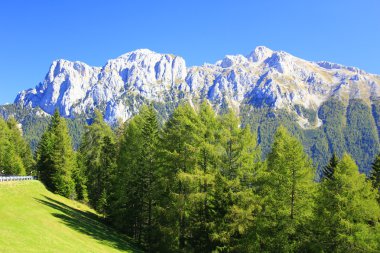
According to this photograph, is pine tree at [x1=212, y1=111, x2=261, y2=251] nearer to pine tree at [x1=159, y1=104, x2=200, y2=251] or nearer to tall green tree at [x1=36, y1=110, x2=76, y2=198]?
pine tree at [x1=159, y1=104, x2=200, y2=251]

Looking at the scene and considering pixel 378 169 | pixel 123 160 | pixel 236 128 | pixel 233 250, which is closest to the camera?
pixel 233 250

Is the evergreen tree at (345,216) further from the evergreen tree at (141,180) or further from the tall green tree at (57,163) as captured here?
the tall green tree at (57,163)

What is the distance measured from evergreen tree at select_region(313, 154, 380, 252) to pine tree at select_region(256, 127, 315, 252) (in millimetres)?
1381

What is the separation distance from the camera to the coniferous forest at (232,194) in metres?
32.6

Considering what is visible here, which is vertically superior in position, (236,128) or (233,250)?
(236,128)

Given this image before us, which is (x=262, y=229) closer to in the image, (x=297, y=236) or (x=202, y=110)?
(x=297, y=236)

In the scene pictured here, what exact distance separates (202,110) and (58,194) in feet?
107

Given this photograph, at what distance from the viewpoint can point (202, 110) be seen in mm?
39156

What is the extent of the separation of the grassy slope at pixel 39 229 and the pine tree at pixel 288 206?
1474cm

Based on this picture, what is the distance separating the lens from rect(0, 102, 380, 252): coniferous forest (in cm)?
3256

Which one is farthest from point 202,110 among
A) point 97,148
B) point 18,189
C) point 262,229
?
point 97,148

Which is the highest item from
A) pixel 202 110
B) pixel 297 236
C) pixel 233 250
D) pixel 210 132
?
pixel 202 110

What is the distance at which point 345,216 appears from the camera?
32.1 metres

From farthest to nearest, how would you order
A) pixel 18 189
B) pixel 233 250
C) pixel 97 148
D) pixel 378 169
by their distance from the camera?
pixel 97 148 → pixel 378 169 → pixel 18 189 → pixel 233 250
